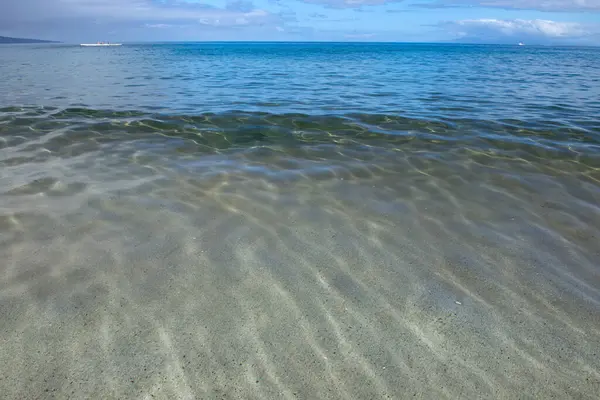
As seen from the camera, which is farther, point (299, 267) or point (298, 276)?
point (299, 267)

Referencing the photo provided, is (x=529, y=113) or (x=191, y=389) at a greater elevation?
(x=529, y=113)

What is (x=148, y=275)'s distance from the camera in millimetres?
3416

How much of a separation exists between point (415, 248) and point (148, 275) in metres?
2.45

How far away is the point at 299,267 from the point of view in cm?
357

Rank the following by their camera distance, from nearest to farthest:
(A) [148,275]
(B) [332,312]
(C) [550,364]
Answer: (C) [550,364] → (B) [332,312] → (A) [148,275]

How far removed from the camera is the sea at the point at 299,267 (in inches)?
96.7

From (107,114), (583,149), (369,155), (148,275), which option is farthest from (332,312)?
(107,114)

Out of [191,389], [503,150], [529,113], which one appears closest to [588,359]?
[191,389]

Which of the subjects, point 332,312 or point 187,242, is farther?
point 187,242

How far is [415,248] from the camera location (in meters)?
3.91

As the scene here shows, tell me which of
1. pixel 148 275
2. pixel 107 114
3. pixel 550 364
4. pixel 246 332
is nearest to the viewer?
pixel 550 364

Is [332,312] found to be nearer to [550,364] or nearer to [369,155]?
[550,364]

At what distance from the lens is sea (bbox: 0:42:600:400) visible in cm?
246

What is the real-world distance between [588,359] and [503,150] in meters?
5.21
